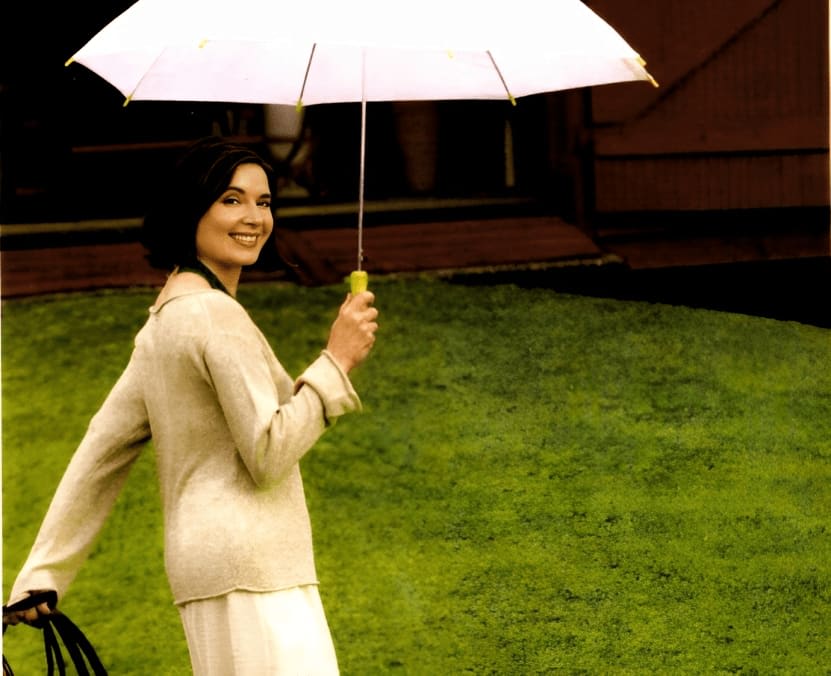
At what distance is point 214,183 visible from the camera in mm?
2281

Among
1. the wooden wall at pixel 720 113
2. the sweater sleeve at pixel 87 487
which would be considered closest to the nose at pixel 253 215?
the sweater sleeve at pixel 87 487

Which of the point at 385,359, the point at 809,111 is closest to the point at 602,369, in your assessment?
the point at 385,359

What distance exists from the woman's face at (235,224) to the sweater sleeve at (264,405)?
19 cm

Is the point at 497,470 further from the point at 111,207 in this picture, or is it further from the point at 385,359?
the point at 111,207

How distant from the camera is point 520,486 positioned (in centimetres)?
524

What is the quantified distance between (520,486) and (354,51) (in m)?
2.55

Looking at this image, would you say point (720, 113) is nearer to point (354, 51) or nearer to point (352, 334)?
point (354, 51)

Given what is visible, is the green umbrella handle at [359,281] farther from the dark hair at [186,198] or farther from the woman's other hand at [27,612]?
the woman's other hand at [27,612]

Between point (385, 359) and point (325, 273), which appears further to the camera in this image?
point (325, 273)

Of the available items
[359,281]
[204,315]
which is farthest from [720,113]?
[204,315]

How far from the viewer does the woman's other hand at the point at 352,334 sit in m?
2.25

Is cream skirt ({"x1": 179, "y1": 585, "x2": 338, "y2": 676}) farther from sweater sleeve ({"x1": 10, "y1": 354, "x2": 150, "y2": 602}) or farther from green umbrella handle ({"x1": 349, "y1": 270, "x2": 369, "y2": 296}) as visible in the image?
green umbrella handle ({"x1": 349, "y1": 270, "x2": 369, "y2": 296})

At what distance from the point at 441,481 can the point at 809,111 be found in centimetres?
420

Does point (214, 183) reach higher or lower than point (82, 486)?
higher
